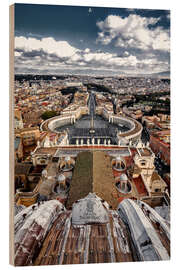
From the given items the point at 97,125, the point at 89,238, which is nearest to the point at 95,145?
the point at 97,125

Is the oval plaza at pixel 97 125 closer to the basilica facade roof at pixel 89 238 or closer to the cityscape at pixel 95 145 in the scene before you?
the cityscape at pixel 95 145

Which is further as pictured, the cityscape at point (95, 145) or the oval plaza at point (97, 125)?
the oval plaza at point (97, 125)

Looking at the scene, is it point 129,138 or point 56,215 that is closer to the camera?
point 56,215

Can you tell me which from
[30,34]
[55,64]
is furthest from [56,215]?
[30,34]

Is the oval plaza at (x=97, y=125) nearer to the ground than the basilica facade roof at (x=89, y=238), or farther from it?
farther from it

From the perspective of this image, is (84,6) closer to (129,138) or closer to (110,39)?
(110,39)

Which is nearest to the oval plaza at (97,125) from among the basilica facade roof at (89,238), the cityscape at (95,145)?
the cityscape at (95,145)

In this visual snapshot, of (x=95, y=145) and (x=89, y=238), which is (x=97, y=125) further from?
(x=89, y=238)
